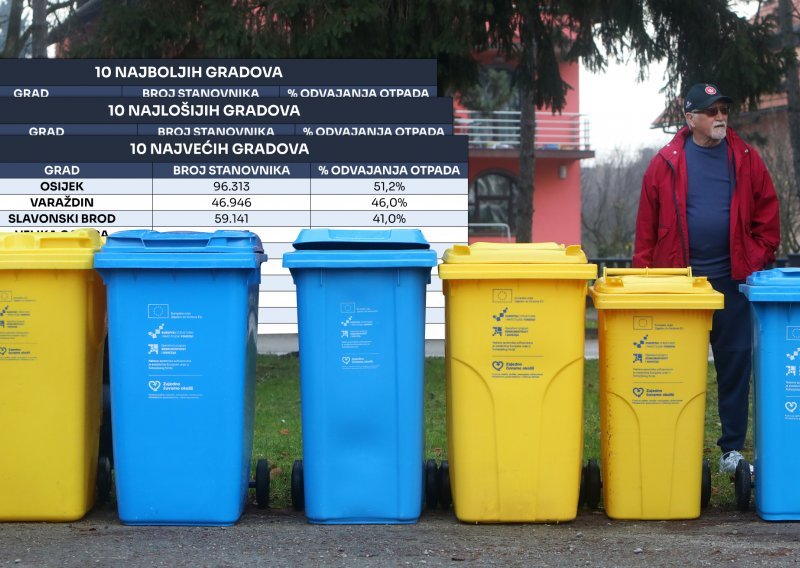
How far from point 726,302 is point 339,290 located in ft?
7.81

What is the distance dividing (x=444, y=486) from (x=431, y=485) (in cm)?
7

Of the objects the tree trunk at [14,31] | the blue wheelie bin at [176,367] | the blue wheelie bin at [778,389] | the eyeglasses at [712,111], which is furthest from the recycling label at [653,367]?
the tree trunk at [14,31]

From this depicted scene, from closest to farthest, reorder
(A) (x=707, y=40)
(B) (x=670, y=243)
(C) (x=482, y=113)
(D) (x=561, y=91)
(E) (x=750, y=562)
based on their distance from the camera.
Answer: (E) (x=750, y=562) → (B) (x=670, y=243) → (A) (x=707, y=40) → (D) (x=561, y=91) → (C) (x=482, y=113)

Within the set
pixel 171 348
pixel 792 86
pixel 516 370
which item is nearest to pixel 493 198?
pixel 792 86

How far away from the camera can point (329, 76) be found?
402 inches

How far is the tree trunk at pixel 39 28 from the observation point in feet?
53.8

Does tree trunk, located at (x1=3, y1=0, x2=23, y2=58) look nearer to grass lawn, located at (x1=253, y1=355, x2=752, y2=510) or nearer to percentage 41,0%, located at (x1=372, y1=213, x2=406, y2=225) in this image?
grass lawn, located at (x1=253, y1=355, x2=752, y2=510)

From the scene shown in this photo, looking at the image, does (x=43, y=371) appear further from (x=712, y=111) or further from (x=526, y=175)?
(x=526, y=175)

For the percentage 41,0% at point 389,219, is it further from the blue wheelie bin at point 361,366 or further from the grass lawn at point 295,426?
the blue wheelie bin at point 361,366

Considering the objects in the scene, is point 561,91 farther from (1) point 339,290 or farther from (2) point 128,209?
(1) point 339,290

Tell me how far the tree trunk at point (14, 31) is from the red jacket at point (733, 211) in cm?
1289

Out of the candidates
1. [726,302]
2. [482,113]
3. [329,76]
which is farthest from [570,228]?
[726,302]

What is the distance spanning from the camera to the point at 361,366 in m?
5.23

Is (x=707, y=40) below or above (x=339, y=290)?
above
